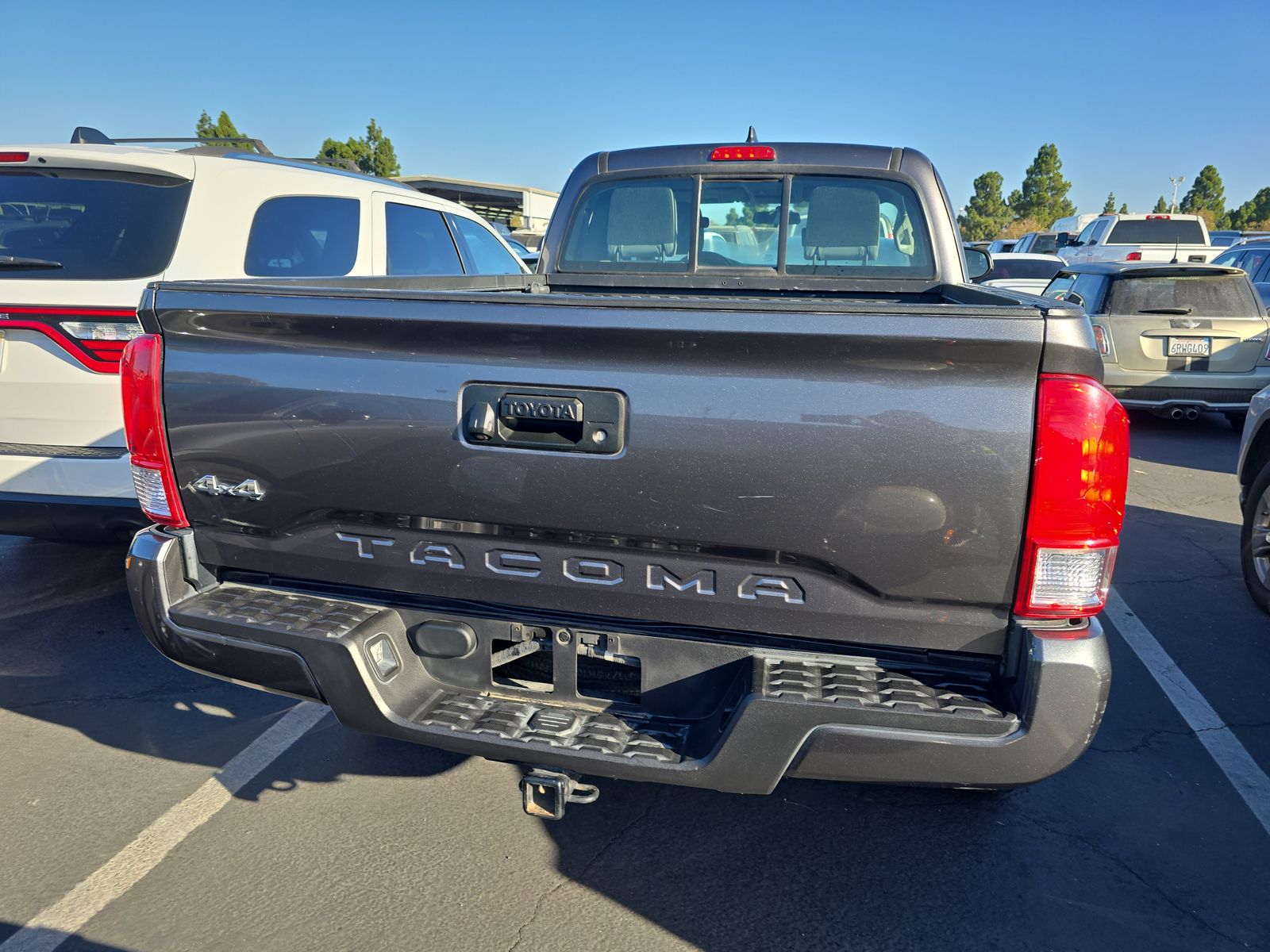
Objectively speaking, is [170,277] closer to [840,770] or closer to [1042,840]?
[840,770]

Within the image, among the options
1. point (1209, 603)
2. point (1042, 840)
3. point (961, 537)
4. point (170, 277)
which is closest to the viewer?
point (961, 537)

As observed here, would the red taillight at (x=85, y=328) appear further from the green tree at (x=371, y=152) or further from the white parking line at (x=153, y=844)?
the green tree at (x=371, y=152)

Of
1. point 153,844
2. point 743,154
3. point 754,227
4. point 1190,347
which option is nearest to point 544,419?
point 153,844

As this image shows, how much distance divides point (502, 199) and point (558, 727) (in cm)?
3399

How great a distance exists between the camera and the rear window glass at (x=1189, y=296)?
8.64 m

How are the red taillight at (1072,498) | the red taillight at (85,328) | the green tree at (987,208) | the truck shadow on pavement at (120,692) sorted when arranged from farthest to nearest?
the green tree at (987,208) < the red taillight at (85,328) < the truck shadow on pavement at (120,692) < the red taillight at (1072,498)

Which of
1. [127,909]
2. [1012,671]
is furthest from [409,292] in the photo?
[127,909]

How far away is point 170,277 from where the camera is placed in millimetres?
4141

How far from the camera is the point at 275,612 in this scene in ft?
8.09

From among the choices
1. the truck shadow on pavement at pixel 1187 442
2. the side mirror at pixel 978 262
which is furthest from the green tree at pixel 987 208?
the side mirror at pixel 978 262

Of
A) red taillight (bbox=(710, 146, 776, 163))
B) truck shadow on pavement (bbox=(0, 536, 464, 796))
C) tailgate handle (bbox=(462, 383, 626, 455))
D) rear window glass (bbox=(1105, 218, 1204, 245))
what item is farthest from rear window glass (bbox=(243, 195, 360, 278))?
rear window glass (bbox=(1105, 218, 1204, 245))

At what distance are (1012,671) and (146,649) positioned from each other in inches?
144

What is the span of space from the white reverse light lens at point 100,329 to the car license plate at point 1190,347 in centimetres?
856

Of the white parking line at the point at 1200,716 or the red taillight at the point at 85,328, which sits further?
the red taillight at the point at 85,328
